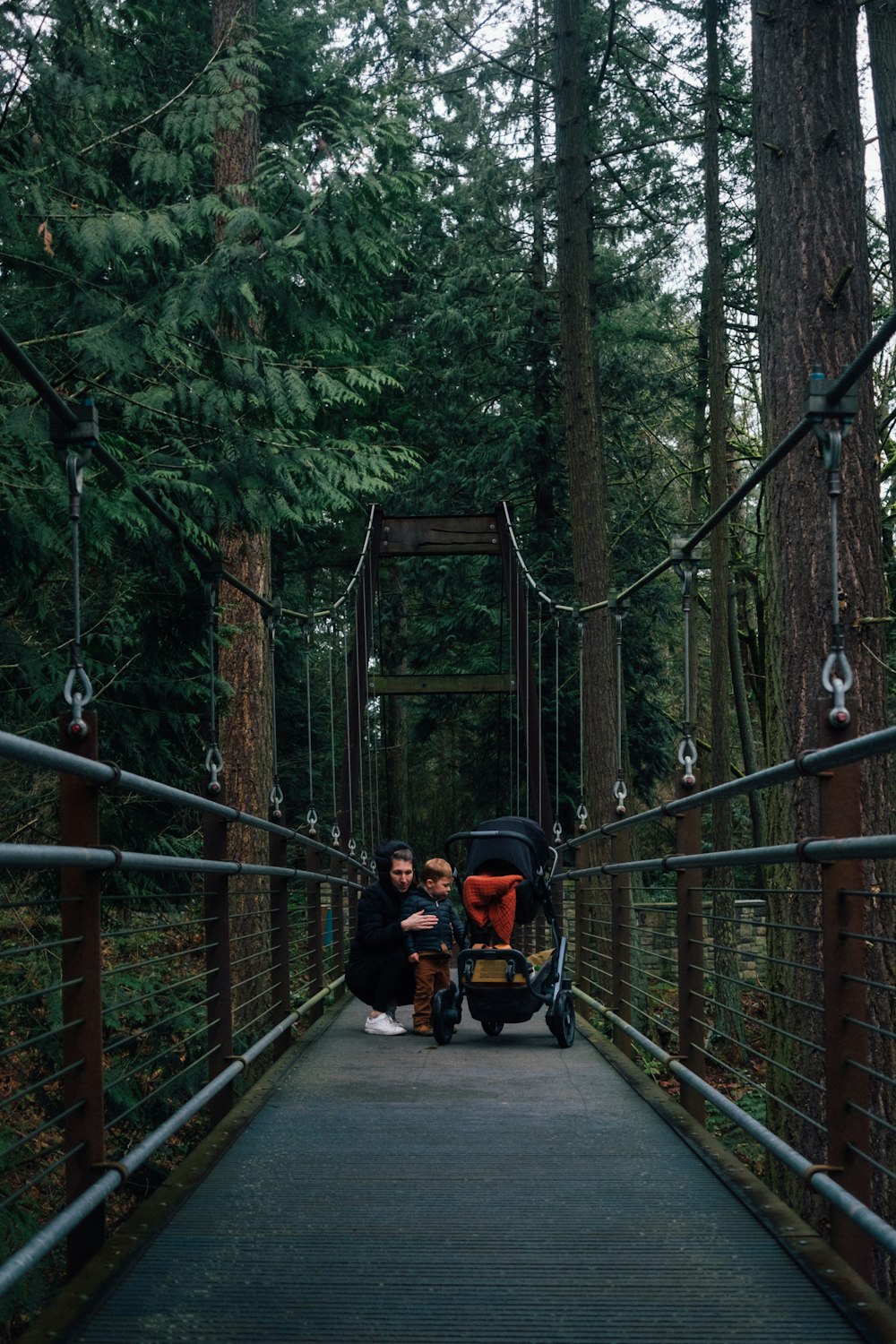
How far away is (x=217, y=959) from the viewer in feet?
15.4

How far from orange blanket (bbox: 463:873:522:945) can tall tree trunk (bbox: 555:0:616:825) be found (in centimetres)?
531

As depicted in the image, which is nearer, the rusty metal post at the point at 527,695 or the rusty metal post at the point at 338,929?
the rusty metal post at the point at 338,929

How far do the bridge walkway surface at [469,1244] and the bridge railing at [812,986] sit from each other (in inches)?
7.7

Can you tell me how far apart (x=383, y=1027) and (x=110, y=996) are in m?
1.56

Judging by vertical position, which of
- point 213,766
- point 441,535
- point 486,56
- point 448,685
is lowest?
point 213,766

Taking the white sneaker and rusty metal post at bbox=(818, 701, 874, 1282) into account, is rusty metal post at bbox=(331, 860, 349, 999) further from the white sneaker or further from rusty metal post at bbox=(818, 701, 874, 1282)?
rusty metal post at bbox=(818, 701, 874, 1282)

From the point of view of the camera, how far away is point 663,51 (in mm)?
16281

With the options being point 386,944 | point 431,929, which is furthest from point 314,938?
point 431,929

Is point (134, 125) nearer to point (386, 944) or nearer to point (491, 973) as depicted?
point (386, 944)

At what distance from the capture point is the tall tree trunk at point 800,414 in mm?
5500

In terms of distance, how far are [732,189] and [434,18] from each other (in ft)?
14.0

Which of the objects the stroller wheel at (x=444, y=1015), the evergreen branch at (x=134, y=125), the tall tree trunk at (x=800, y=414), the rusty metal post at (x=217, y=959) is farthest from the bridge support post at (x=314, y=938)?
the evergreen branch at (x=134, y=125)

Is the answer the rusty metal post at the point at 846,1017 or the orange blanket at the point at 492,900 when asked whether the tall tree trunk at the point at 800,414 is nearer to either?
the orange blanket at the point at 492,900

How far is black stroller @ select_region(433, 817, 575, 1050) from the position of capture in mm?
7238
